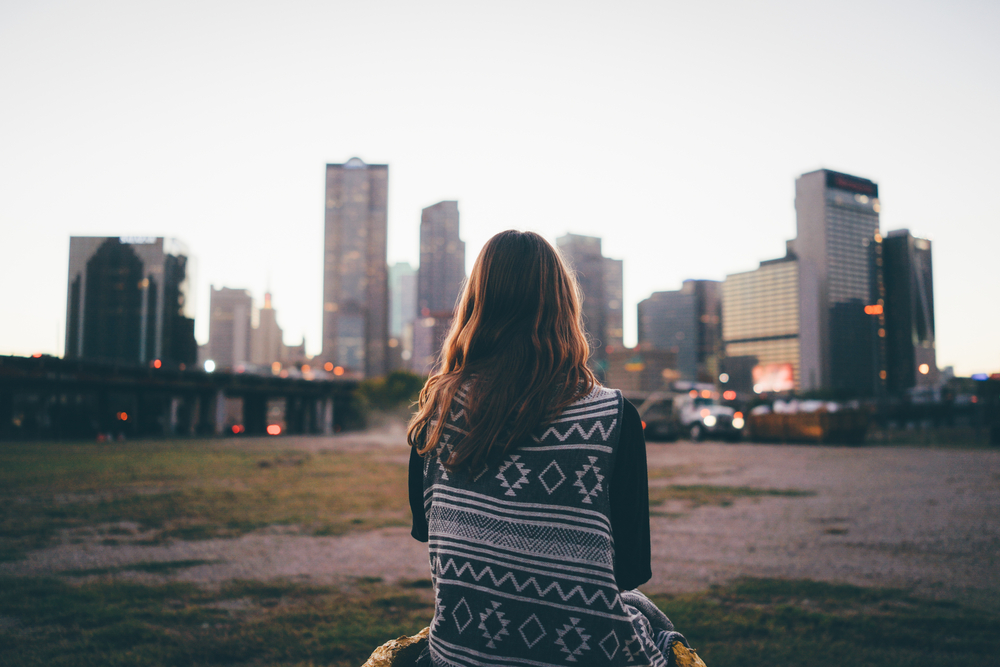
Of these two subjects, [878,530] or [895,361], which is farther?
[895,361]

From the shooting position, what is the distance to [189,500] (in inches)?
443

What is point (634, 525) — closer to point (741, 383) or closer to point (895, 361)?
point (895, 361)

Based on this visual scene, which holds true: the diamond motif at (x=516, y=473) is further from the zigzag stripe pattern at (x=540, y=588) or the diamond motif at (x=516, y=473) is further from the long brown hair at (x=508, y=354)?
the zigzag stripe pattern at (x=540, y=588)

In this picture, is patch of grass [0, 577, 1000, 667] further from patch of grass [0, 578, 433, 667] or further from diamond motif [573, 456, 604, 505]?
diamond motif [573, 456, 604, 505]

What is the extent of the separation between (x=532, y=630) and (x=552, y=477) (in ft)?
1.26

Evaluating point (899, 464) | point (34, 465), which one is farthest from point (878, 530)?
point (34, 465)

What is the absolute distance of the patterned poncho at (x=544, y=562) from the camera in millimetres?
1589

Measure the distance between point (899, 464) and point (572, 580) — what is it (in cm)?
2030

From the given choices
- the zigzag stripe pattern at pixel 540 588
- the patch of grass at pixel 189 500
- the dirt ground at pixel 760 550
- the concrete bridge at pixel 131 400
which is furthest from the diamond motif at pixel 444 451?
the concrete bridge at pixel 131 400

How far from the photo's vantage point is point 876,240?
13988cm

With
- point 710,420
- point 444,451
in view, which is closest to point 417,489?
point 444,451

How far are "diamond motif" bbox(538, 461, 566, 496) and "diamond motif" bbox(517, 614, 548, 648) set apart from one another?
32 cm

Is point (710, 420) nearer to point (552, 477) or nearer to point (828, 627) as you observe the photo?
point (828, 627)

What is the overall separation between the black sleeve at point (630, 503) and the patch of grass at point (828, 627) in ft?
8.79
